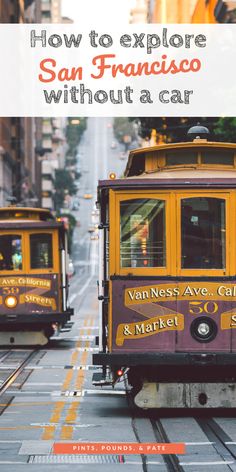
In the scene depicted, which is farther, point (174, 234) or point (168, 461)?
point (174, 234)

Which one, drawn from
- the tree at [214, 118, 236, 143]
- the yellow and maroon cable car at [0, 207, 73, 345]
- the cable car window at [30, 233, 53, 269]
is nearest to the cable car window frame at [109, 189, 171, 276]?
the yellow and maroon cable car at [0, 207, 73, 345]

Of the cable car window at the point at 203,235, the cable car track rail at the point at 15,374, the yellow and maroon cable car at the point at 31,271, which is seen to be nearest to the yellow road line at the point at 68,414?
the cable car track rail at the point at 15,374

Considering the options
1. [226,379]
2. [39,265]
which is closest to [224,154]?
[226,379]

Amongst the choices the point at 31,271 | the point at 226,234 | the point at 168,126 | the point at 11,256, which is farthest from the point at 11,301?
the point at 168,126

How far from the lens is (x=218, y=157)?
15.8m

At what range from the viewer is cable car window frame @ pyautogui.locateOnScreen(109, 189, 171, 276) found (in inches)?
582

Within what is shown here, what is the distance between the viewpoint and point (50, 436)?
13.2 metres

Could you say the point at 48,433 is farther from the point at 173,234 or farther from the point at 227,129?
the point at 227,129

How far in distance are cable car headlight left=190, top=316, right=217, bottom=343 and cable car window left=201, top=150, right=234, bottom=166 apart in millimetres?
2158

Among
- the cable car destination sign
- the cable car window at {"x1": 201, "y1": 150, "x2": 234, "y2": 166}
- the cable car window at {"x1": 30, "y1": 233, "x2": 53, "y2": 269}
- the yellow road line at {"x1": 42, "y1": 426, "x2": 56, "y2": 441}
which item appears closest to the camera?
the yellow road line at {"x1": 42, "y1": 426, "x2": 56, "y2": 441}

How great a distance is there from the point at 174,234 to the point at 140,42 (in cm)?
383

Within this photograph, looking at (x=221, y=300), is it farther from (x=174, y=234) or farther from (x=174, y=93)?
(x=174, y=93)

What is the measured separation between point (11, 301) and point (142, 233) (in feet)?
40.9

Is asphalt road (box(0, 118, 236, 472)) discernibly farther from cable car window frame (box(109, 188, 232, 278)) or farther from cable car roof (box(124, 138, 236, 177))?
cable car roof (box(124, 138, 236, 177))
